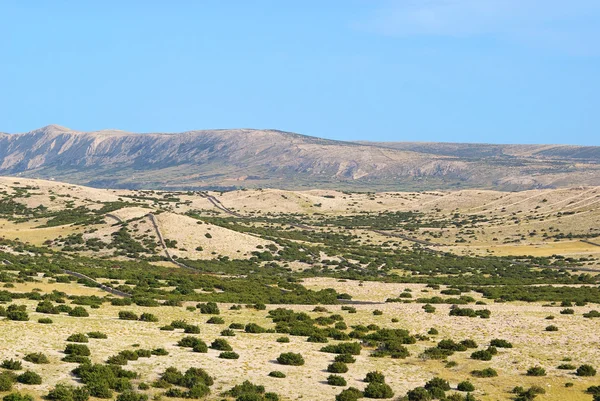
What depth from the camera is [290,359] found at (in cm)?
3794

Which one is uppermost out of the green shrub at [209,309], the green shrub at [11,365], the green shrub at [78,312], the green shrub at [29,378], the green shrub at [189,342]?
→ the green shrub at [11,365]

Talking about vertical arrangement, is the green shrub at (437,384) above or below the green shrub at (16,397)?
below

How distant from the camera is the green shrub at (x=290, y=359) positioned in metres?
37.8

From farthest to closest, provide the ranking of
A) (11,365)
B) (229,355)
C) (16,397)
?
(229,355)
(11,365)
(16,397)

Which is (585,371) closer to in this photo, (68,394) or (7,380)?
(68,394)

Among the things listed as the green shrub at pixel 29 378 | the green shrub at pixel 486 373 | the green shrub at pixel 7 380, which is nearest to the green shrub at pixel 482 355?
the green shrub at pixel 486 373

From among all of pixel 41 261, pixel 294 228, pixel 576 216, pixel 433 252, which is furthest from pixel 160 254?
pixel 576 216

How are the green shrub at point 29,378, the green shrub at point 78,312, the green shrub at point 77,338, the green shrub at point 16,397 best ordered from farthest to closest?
the green shrub at point 78,312 < the green shrub at point 77,338 < the green shrub at point 29,378 < the green shrub at point 16,397

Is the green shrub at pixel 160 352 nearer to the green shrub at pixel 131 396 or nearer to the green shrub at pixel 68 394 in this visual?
the green shrub at pixel 131 396

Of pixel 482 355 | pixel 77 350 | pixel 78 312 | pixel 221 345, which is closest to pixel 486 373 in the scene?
pixel 482 355

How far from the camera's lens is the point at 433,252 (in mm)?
146625

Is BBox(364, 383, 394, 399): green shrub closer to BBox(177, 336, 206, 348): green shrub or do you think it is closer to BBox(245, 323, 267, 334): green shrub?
BBox(177, 336, 206, 348): green shrub

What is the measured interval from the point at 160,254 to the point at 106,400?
8645 centimetres

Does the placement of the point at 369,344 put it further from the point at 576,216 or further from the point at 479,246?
the point at 576,216
